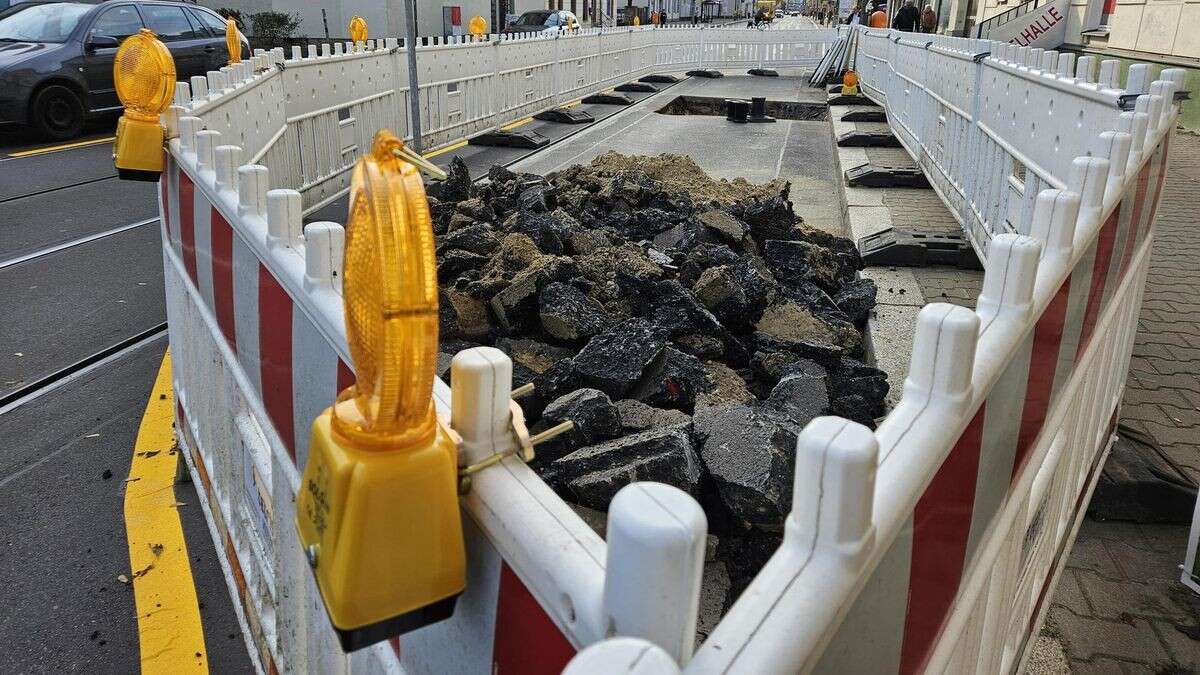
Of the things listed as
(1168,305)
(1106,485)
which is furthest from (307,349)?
(1168,305)

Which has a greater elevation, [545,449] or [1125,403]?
[545,449]

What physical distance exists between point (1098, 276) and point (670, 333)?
2.19 meters

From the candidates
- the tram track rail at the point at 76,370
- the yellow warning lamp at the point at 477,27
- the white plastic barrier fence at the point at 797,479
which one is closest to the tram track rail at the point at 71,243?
the tram track rail at the point at 76,370

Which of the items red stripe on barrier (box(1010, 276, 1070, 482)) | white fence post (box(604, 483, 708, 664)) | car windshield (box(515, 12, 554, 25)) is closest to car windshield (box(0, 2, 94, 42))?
red stripe on barrier (box(1010, 276, 1070, 482))

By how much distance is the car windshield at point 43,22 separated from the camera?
1387 cm

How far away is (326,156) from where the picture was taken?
31.4ft

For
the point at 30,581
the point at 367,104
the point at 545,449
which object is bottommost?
the point at 30,581

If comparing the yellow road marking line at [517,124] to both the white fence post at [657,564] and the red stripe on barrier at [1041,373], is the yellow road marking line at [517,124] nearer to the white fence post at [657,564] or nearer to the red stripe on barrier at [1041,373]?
the red stripe on barrier at [1041,373]

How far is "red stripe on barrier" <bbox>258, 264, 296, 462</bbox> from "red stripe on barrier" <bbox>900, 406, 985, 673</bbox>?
1.36 m

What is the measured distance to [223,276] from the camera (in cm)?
281

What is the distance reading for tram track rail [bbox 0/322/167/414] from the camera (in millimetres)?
5141

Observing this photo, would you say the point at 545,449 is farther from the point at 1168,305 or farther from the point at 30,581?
the point at 1168,305

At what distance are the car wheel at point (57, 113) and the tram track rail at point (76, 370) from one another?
9.05 metres

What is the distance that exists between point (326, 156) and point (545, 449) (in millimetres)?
6820
